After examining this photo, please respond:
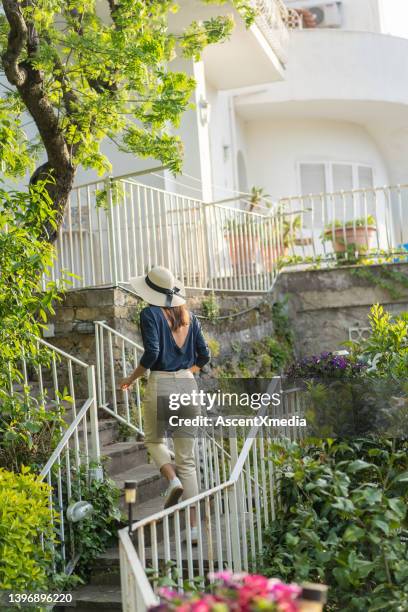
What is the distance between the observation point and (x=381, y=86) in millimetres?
15695

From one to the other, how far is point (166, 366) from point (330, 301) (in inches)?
228

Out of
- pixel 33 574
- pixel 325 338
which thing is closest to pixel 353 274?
pixel 325 338

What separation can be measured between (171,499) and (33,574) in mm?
1096

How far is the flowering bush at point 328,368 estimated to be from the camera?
719 cm

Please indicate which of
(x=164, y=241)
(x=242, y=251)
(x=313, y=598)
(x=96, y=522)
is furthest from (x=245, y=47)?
(x=313, y=598)

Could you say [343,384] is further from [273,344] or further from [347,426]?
[273,344]

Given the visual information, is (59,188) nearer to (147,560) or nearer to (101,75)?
(101,75)

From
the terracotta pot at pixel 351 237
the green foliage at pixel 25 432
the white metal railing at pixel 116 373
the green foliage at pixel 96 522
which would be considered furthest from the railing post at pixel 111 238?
the terracotta pot at pixel 351 237

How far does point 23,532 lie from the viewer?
529 cm

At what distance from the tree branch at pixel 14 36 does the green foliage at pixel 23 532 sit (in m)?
3.14

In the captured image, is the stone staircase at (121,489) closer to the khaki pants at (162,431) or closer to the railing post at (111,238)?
the khaki pants at (162,431)

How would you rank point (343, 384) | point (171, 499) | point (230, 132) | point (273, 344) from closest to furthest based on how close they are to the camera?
point (171, 499) → point (343, 384) → point (273, 344) → point (230, 132)

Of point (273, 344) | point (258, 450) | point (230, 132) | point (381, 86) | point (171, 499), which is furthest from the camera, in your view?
point (381, 86)

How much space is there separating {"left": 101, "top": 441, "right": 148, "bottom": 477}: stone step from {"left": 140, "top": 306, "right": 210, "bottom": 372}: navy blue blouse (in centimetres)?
125
